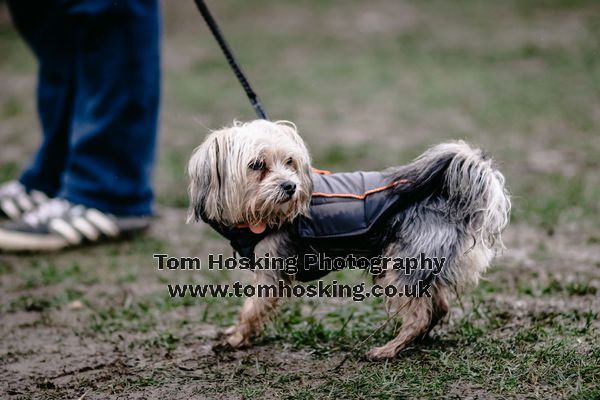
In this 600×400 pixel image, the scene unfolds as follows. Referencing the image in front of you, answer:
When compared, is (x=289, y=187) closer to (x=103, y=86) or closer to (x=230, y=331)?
(x=230, y=331)

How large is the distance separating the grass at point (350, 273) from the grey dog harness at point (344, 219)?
0.49 meters

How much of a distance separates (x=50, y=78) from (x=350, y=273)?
2.87 metres

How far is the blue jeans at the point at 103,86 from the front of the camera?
5012 mm

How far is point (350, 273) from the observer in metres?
4.58

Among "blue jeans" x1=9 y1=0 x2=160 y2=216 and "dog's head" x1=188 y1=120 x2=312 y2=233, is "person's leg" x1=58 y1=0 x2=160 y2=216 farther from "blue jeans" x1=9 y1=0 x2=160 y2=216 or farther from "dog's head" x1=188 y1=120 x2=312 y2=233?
"dog's head" x1=188 y1=120 x2=312 y2=233

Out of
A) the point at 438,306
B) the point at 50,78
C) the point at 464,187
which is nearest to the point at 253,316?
the point at 438,306

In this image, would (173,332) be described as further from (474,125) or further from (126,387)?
(474,125)

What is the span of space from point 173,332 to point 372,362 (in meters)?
1.11

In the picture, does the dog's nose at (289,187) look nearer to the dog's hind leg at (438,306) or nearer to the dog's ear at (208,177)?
the dog's ear at (208,177)

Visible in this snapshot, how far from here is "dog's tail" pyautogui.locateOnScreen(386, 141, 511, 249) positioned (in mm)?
3137

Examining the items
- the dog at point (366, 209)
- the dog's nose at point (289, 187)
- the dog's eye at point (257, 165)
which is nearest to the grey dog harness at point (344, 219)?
the dog at point (366, 209)

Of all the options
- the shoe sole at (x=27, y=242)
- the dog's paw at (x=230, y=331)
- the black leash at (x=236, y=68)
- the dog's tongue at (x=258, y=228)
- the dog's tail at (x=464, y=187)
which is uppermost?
the black leash at (x=236, y=68)

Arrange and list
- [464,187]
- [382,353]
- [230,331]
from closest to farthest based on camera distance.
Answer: [464,187] → [382,353] → [230,331]

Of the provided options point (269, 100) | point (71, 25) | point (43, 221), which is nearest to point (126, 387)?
point (43, 221)
